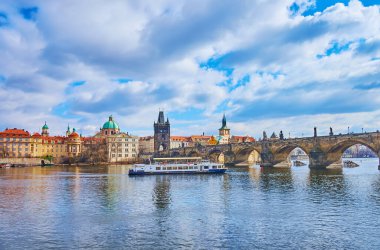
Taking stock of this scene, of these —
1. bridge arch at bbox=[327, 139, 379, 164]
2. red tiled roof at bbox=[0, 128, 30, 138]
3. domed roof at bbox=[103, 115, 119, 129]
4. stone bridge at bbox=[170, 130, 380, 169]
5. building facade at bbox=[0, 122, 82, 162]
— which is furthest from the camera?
domed roof at bbox=[103, 115, 119, 129]

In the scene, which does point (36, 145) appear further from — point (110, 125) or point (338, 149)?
point (338, 149)

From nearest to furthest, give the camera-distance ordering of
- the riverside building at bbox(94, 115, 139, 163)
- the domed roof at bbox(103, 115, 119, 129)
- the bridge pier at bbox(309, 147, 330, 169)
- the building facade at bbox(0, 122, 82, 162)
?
1. the bridge pier at bbox(309, 147, 330, 169)
2. the building facade at bbox(0, 122, 82, 162)
3. the riverside building at bbox(94, 115, 139, 163)
4. the domed roof at bbox(103, 115, 119, 129)

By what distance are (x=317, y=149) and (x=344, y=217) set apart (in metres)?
65.2

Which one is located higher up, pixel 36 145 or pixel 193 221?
pixel 36 145

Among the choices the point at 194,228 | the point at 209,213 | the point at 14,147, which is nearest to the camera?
the point at 194,228

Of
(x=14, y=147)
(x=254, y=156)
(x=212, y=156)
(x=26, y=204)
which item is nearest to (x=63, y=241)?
(x=26, y=204)

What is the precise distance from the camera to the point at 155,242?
72.4 feet

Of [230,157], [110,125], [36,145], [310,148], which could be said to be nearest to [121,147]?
[110,125]

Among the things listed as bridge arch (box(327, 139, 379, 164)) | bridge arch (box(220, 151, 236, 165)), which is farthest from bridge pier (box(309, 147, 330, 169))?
bridge arch (box(220, 151, 236, 165))

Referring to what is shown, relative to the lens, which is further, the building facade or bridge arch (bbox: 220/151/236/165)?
the building facade

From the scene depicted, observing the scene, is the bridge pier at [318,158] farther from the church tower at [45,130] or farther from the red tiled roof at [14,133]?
the church tower at [45,130]

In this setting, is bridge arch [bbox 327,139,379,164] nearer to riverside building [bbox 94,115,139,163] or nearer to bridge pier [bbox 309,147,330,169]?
bridge pier [bbox 309,147,330,169]

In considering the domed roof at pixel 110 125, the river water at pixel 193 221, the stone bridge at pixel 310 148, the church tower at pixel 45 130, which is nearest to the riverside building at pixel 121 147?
the domed roof at pixel 110 125

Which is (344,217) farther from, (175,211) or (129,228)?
(129,228)
